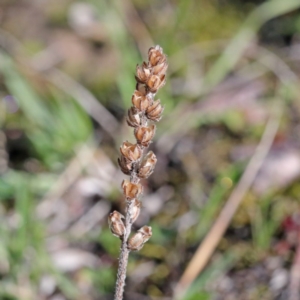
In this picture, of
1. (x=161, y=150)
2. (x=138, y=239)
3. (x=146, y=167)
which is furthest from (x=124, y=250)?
(x=161, y=150)

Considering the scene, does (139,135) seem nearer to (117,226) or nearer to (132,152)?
(132,152)

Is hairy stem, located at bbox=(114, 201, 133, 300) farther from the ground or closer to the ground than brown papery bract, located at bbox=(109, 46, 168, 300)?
closer to the ground

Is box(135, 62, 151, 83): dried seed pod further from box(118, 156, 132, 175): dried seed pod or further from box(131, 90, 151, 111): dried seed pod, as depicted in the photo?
box(118, 156, 132, 175): dried seed pod

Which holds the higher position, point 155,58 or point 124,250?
point 155,58

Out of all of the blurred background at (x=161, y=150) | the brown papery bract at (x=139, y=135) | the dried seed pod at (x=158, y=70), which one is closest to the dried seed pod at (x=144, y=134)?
the brown papery bract at (x=139, y=135)

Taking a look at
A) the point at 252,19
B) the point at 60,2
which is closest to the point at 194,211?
the point at 252,19

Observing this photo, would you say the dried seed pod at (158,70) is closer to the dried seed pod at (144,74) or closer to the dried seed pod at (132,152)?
the dried seed pod at (144,74)

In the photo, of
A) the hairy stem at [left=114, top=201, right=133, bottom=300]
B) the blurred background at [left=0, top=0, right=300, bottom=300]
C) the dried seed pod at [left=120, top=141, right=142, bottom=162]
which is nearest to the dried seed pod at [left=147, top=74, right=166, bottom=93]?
the dried seed pod at [left=120, top=141, right=142, bottom=162]
